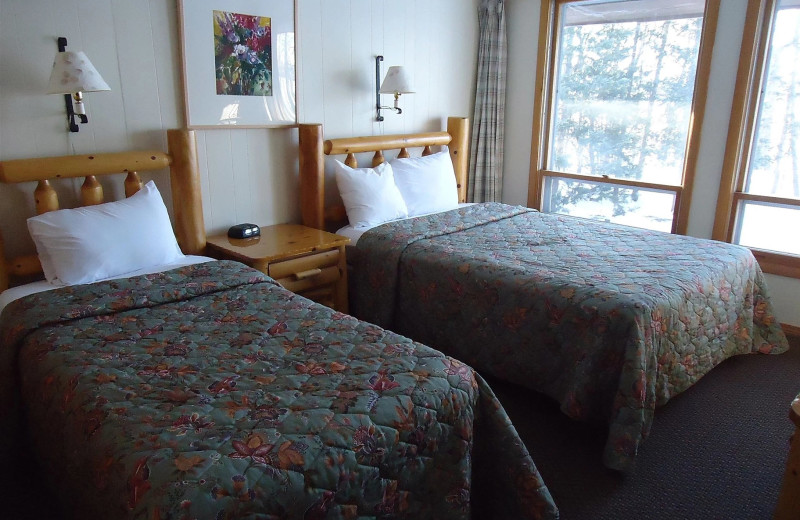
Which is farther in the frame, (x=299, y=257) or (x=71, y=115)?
(x=299, y=257)

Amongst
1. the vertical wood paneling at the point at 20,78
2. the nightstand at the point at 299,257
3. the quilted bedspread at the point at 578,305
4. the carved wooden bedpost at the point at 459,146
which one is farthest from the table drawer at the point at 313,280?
the carved wooden bedpost at the point at 459,146

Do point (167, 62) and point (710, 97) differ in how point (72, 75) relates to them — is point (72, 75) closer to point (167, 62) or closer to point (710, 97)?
point (167, 62)

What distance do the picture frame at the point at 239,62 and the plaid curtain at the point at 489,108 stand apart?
5.30 ft

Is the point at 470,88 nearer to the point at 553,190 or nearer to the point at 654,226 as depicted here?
the point at 553,190

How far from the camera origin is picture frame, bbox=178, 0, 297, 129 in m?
2.70

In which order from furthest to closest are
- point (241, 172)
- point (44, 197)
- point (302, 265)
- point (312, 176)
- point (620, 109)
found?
point (620, 109), point (312, 176), point (241, 172), point (302, 265), point (44, 197)

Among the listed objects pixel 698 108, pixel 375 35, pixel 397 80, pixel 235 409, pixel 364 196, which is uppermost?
pixel 375 35

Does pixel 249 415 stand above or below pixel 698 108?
below

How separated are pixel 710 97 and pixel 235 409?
3241 mm

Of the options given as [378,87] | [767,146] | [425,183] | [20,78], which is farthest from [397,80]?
[767,146]

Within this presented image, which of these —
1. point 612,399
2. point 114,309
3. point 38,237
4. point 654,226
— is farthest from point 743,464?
point 38,237

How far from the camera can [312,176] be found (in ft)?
10.4

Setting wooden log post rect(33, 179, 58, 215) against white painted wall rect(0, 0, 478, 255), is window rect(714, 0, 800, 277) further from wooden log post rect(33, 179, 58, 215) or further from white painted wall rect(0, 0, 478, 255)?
wooden log post rect(33, 179, 58, 215)

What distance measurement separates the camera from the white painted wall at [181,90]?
2.27 m
